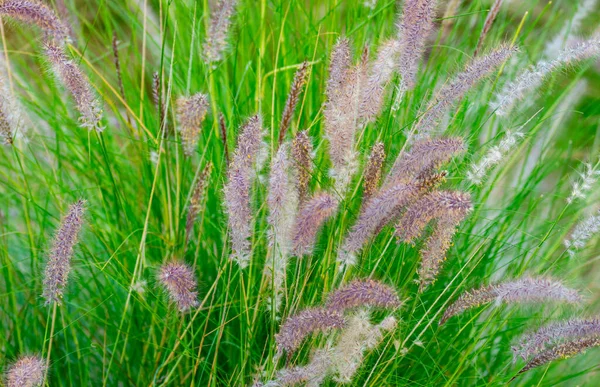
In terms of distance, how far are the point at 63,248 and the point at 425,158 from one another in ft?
2.51

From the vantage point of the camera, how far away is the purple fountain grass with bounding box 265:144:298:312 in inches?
60.9

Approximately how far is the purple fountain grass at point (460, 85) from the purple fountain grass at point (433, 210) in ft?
0.93

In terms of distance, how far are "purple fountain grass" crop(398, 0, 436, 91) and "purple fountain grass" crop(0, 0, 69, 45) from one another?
79 centimetres

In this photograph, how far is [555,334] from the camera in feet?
5.46

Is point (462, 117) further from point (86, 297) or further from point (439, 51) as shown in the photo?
point (86, 297)

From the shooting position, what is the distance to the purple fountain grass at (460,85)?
1.69 meters

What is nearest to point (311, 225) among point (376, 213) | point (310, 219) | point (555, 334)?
point (310, 219)

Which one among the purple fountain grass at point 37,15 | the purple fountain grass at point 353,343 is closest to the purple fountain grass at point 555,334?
the purple fountain grass at point 353,343

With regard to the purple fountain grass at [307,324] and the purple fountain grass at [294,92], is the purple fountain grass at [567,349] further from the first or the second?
the purple fountain grass at [294,92]

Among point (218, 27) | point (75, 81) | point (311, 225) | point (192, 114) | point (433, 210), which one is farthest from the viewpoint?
point (218, 27)

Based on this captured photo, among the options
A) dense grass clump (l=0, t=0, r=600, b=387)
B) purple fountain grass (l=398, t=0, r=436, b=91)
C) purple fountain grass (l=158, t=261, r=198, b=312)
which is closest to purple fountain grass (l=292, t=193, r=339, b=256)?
dense grass clump (l=0, t=0, r=600, b=387)

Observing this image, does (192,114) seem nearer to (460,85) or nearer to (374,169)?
(374,169)

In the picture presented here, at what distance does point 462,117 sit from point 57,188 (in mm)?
1295

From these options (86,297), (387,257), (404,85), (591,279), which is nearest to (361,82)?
(404,85)
